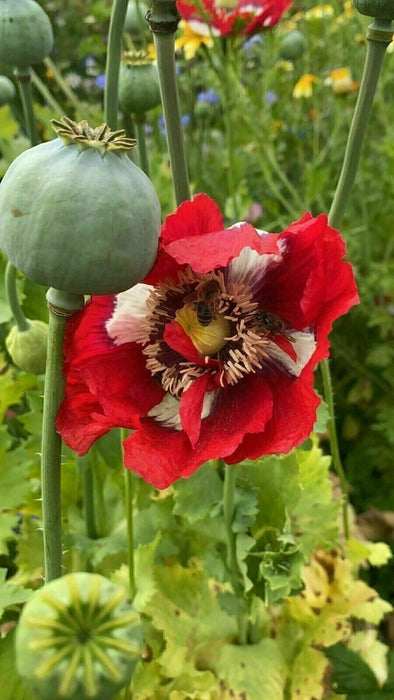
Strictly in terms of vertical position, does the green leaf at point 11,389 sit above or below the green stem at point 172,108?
below

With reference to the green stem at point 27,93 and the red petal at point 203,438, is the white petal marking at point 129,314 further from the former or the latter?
the green stem at point 27,93

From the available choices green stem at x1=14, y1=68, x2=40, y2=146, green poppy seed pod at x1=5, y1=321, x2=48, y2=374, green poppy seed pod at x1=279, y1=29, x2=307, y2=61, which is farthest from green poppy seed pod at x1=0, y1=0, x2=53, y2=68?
green poppy seed pod at x1=279, y1=29, x2=307, y2=61

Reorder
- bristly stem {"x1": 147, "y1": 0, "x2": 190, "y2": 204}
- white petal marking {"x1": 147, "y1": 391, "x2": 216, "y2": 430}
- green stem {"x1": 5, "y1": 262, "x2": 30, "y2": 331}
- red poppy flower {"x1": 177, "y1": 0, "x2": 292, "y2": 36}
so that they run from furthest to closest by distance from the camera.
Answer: red poppy flower {"x1": 177, "y1": 0, "x2": 292, "y2": 36} < green stem {"x1": 5, "y1": 262, "x2": 30, "y2": 331} < white petal marking {"x1": 147, "y1": 391, "x2": 216, "y2": 430} < bristly stem {"x1": 147, "y1": 0, "x2": 190, "y2": 204}

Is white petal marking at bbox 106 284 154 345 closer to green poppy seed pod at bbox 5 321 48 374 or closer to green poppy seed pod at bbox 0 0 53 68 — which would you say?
green poppy seed pod at bbox 5 321 48 374

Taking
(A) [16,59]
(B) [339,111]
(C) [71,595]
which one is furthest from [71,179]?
(B) [339,111]

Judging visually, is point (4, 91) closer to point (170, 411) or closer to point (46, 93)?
point (46, 93)

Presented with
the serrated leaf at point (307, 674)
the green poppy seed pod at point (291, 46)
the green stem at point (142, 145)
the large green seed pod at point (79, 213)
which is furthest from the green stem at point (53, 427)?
the green poppy seed pod at point (291, 46)

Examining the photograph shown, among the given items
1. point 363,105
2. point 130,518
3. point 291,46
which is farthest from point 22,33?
point 291,46
